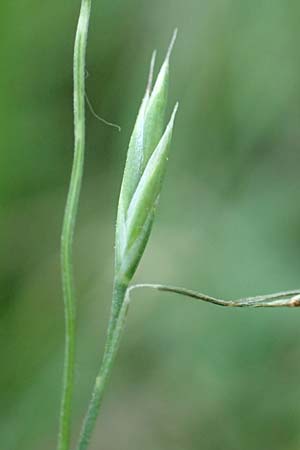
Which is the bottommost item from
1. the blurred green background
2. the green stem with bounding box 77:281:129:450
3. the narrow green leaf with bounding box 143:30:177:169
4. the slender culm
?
the blurred green background

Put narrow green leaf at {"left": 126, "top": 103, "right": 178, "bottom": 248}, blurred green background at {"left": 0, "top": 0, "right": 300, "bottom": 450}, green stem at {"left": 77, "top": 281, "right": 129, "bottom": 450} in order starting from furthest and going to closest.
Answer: blurred green background at {"left": 0, "top": 0, "right": 300, "bottom": 450}
narrow green leaf at {"left": 126, "top": 103, "right": 178, "bottom": 248}
green stem at {"left": 77, "top": 281, "right": 129, "bottom": 450}

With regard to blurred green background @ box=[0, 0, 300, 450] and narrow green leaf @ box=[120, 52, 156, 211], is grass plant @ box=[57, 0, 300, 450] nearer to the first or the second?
narrow green leaf @ box=[120, 52, 156, 211]

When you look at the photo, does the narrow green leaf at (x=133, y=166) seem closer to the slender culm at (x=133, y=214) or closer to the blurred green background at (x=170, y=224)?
the slender culm at (x=133, y=214)

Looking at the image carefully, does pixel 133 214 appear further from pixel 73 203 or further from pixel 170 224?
pixel 170 224

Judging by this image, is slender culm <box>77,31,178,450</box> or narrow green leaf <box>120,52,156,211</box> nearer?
slender culm <box>77,31,178,450</box>

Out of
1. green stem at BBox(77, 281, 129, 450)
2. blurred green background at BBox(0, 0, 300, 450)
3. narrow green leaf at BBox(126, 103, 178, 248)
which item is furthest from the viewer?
blurred green background at BBox(0, 0, 300, 450)

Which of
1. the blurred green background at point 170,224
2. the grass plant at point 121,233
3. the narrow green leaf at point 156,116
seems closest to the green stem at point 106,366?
the grass plant at point 121,233

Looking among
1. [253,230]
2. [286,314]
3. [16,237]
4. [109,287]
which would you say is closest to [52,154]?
[16,237]

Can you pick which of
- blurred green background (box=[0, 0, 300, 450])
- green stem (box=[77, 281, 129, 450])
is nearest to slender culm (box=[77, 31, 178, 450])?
green stem (box=[77, 281, 129, 450])

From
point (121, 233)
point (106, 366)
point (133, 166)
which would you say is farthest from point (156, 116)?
point (106, 366)
